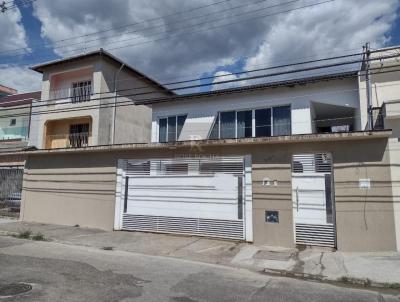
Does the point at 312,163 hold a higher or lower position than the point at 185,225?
higher

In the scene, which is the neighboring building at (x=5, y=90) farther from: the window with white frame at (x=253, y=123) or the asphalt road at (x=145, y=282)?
the asphalt road at (x=145, y=282)

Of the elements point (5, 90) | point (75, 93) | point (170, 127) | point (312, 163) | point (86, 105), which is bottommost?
point (312, 163)

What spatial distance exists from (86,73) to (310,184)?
1819cm

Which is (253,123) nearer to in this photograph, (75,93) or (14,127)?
(75,93)

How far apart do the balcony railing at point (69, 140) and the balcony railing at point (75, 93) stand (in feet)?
7.64

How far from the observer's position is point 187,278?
23.4ft

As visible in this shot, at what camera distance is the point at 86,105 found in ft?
74.7

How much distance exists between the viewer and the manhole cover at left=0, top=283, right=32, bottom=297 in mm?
5715

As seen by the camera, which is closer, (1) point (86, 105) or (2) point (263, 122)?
(2) point (263, 122)

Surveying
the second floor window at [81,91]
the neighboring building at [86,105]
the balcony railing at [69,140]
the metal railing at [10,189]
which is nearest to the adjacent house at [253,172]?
the metal railing at [10,189]

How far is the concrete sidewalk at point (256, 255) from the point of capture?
7.64 m

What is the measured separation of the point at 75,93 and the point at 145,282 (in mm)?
19839

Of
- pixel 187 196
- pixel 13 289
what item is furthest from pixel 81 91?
pixel 13 289

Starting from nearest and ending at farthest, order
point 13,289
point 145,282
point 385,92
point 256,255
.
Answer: point 13,289, point 145,282, point 256,255, point 385,92
